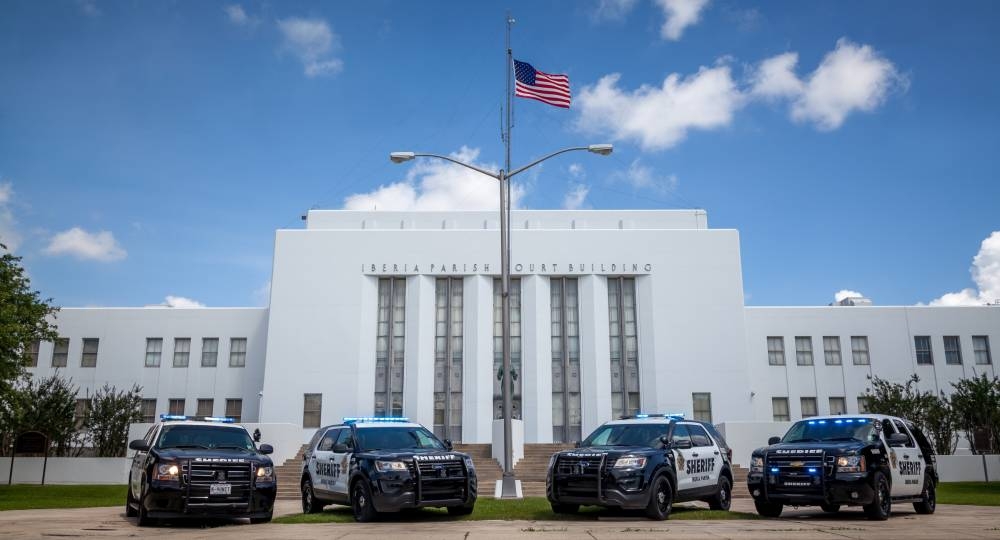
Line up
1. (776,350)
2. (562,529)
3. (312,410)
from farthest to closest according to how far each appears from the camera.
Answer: (776,350) < (312,410) < (562,529)

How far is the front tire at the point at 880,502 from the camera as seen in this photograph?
13.8m

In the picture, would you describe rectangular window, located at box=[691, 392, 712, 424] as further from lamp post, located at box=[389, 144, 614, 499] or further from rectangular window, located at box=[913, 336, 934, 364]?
lamp post, located at box=[389, 144, 614, 499]

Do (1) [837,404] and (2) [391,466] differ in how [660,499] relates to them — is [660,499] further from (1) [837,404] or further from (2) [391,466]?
(1) [837,404]

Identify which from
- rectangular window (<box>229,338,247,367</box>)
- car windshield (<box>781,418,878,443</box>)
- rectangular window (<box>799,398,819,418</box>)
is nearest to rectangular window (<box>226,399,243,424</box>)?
rectangular window (<box>229,338,247,367</box>)

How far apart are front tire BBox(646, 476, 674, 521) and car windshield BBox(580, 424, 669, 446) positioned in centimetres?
95

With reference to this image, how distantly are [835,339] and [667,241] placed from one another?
32.7 ft

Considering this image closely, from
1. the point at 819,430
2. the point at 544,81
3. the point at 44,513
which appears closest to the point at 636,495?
the point at 819,430

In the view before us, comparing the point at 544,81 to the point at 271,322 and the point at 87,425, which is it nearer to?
the point at 271,322

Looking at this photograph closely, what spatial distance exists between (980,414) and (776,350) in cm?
925

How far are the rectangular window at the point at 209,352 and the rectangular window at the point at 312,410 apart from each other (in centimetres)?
620

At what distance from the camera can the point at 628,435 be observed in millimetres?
15516

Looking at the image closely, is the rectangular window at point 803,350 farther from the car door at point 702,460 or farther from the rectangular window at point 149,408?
the rectangular window at point 149,408

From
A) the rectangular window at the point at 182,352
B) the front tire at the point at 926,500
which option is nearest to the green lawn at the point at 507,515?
the front tire at the point at 926,500

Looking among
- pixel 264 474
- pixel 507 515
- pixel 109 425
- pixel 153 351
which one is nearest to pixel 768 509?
pixel 507 515
